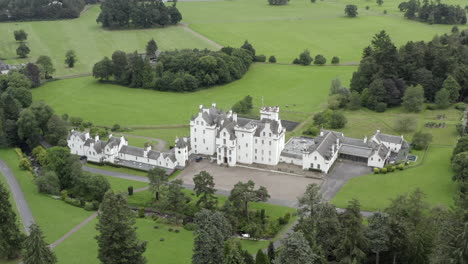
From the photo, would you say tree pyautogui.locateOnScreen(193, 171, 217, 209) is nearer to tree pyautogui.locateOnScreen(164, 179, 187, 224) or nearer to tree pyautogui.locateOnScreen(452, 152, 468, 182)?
tree pyautogui.locateOnScreen(164, 179, 187, 224)

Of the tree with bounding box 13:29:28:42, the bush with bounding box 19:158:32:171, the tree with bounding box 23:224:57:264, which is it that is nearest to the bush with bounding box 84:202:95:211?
the bush with bounding box 19:158:32:171

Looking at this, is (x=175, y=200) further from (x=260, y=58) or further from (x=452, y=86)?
(x=260, y=58)

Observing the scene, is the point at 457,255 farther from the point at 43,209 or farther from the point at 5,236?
the point at 43,209

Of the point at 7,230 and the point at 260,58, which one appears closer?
the point at 7,230

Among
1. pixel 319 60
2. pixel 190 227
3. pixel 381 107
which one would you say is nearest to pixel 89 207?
pixel 190 227

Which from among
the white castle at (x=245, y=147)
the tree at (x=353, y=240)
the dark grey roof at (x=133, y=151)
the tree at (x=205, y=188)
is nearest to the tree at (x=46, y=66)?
the white castle at (x=245, y=147)

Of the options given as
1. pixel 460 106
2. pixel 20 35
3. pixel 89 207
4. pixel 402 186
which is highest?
pixel 20 35

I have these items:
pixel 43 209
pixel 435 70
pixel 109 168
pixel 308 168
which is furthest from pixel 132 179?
pixel 435 70

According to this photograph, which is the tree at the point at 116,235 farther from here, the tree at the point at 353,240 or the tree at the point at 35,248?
the tree at the point at 353,240
